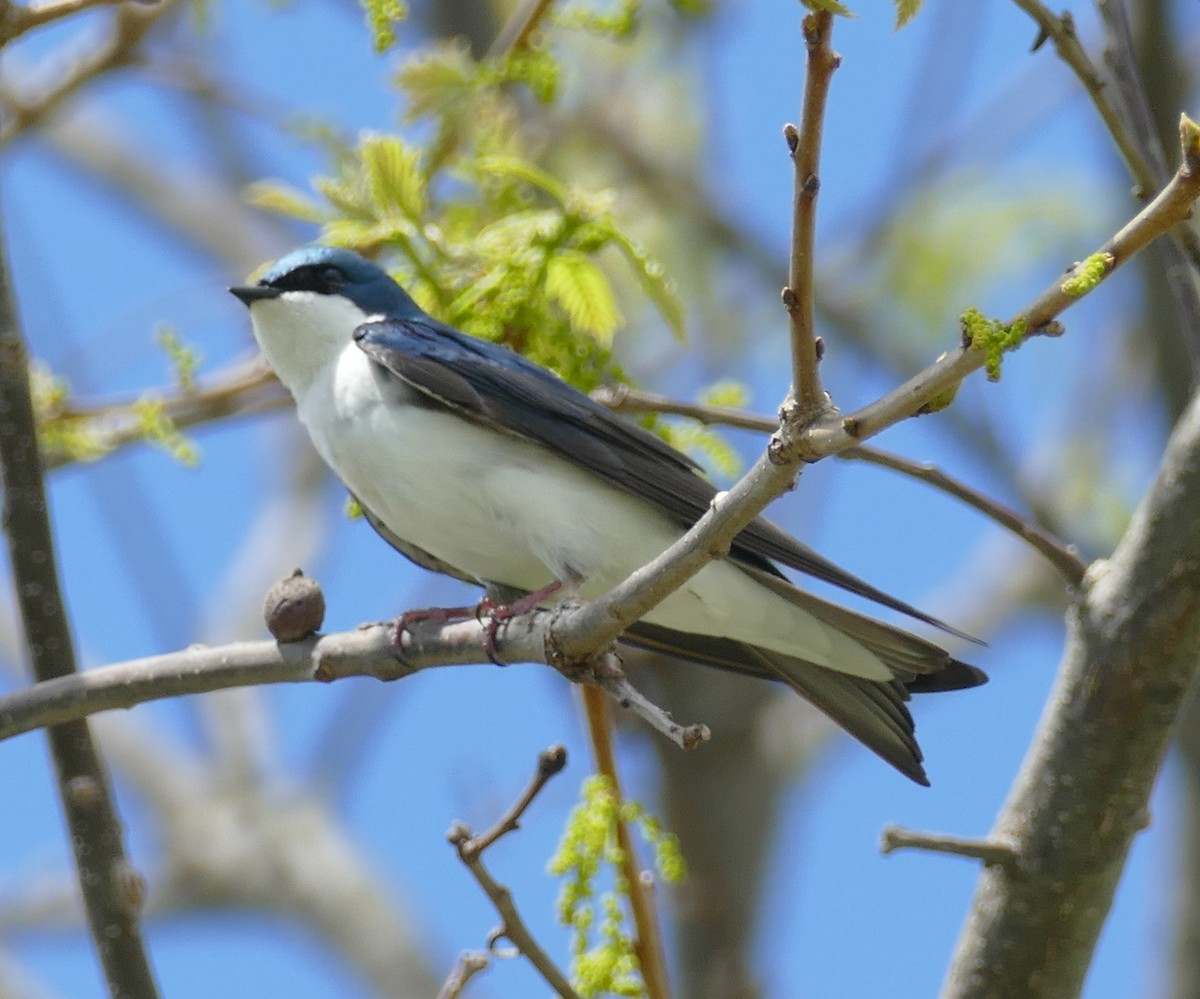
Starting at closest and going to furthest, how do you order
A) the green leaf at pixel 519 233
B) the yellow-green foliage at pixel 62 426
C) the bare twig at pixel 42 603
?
the bare twig at pixel 42 603, the green leaf at pixel 519 233, the yellow-green foliage at pixel 62 426

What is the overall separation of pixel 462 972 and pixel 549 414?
130cm

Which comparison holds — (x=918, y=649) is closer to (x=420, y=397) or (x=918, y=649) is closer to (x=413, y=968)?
(x=420, y=397)

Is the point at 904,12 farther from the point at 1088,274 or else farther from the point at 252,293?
the point at 252,293

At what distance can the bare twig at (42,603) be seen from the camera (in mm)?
2379

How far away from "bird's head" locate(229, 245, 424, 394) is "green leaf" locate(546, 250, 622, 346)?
24.1 inches

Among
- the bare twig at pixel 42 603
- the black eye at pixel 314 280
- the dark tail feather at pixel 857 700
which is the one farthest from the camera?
the black eye at pixel 314 280

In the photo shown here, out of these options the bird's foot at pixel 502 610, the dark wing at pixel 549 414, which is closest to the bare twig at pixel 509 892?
the bird's foot at pixel 502 610

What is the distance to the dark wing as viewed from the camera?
299 centimetres

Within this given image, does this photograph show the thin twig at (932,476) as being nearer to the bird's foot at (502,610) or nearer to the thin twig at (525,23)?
the bird's foot at (502,610)

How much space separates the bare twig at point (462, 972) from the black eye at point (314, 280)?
1.89m

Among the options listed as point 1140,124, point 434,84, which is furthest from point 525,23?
point 1140,124

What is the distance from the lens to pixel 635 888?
2156 mm

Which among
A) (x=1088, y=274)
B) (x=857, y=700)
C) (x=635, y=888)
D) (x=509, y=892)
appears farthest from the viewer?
(x=857, y=700)

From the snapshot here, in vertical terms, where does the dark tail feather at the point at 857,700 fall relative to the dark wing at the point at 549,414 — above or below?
below
